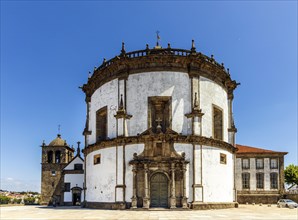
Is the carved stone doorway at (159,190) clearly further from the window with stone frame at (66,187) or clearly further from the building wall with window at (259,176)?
the building wall with window at (259,176)

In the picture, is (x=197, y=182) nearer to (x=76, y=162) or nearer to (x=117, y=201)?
(x=117, y=201)

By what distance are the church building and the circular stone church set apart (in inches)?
2.9

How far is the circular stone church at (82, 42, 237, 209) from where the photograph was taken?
2506cm

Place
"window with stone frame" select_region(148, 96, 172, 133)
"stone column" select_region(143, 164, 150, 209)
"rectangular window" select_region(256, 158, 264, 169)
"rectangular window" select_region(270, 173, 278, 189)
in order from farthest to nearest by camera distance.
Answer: "rectangular window" select_region(256, 158, 264, 169), "rectangular window" select_region(270, 173, 278, 189), "window with stone frame" select_region(148, 96, 172, 133), "stone column" select_region(143, 164, 150, 209)

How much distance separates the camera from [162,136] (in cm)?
2544

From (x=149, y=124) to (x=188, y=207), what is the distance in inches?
275

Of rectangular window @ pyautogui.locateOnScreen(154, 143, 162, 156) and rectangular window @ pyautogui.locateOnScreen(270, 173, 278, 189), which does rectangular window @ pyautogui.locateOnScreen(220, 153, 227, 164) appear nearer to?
rectangular window @ pyautogui.locateOnScreen(154, 143, 162, 156)

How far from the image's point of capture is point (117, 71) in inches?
1115

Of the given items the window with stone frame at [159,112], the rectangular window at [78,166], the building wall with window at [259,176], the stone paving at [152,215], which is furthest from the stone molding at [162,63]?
the building wall with window at [259,176]

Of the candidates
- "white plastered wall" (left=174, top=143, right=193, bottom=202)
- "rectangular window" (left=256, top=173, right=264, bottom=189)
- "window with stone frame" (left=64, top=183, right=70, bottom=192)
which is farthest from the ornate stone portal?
Result: "rectangular window" (left=256, top=173, right=264, bottom=189)

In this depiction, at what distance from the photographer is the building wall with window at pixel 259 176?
4247 centimetres

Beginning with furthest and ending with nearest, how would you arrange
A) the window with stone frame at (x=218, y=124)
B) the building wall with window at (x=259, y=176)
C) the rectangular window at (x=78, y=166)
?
the building wall with window at (x=259, y=176) → the rectangular window at (x=78, y=166) → the window with stone frame at (x=218, y=124)

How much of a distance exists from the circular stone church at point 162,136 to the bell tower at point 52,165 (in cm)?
1695

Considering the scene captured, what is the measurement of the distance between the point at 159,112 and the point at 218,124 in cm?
612
